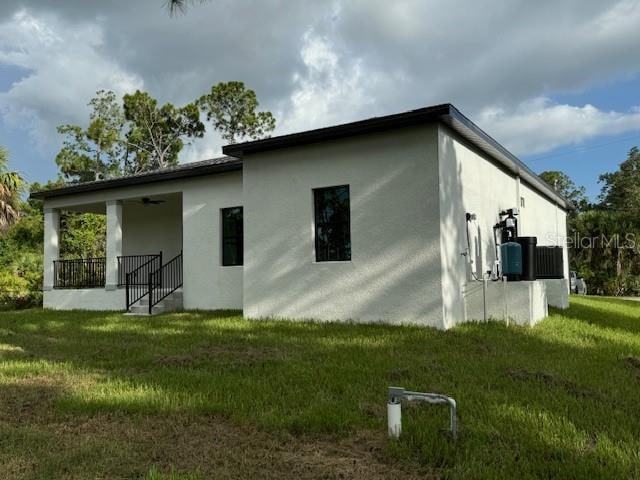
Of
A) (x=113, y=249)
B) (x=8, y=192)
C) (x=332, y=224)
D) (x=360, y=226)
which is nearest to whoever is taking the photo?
(x=360, y=226)

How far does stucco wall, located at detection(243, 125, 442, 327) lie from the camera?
8.37 meters

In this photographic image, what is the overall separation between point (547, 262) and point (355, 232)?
4.54 metres

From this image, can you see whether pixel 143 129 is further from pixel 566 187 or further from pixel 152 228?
pixel 566 187

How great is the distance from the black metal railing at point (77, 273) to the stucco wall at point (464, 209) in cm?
1012

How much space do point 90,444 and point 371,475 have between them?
1.98 metres

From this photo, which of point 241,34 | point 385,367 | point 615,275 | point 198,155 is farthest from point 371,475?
point 198,155

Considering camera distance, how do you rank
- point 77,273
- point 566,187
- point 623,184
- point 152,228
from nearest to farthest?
1. point 77,273
2. point 152,228
3. point 623,184
4. point 566,187

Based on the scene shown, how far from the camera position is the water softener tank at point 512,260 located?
361 inches

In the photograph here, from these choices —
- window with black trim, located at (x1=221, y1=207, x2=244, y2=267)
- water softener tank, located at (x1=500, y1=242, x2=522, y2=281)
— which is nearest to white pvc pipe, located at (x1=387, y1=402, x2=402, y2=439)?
water softener tank, located at (x1=500, y1=242, x2=522, y2=281)

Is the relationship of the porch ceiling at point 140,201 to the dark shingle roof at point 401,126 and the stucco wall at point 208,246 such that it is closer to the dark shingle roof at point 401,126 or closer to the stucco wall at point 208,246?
the stucco wall at point 208,246

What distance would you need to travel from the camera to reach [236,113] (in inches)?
1287

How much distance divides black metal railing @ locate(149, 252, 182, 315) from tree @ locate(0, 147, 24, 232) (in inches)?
260

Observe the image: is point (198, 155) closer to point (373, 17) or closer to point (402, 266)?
point (373, 17)

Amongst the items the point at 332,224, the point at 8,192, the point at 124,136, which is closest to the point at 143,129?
the point at 124,136
